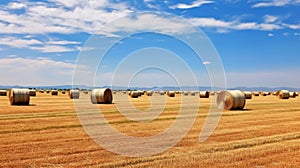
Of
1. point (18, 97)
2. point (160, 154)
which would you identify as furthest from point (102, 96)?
point (160, 154)

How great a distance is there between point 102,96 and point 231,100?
1143cm

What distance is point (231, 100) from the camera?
26438 millimetres

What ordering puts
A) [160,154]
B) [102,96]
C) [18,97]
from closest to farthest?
[160,154] → [18,97] → [102,96]

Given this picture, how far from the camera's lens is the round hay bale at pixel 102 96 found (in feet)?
106

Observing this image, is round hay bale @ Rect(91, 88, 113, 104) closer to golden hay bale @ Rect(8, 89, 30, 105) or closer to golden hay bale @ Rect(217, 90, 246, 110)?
golden hay bale @ Rect(8, 89, 30, 105)

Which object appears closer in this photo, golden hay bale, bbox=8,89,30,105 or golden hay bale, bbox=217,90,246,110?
golden hay bale, bbox=217,90,246,110

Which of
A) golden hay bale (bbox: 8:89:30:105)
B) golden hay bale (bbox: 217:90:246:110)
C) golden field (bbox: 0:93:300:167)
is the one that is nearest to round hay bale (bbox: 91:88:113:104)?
golden hay bale (bbox: 8:89:30:105)

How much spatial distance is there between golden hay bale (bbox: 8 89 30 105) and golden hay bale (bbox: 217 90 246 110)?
15779 millimetres

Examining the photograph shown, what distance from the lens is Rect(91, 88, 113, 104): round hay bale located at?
32.5 m

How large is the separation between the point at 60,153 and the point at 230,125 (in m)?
8.75

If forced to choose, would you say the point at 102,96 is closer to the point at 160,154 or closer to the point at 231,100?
the point at 231,100

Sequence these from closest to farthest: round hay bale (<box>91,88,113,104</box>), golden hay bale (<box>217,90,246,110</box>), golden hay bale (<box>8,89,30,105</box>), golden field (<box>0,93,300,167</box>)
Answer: golden field (<box>0,93,300,167</box>), golden hay bale (<box>217,90,246,110</box>), golden hay bale (<box>8,89,30,105</box>), round hay bale (<box>91,88,113,104</box>)

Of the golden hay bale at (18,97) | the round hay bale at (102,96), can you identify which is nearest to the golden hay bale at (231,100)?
the round hay bale at (102,96)

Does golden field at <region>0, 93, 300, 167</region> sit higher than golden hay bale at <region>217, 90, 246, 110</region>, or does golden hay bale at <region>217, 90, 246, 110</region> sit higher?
golden hay bale at <region>217, 90, 246, 110</region>
